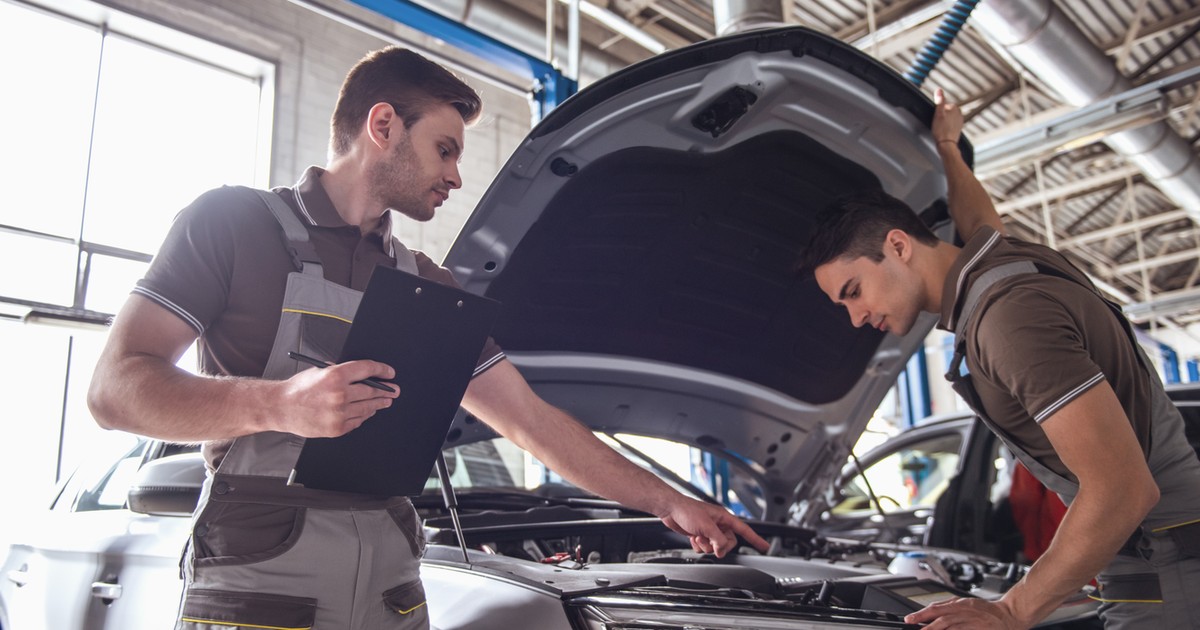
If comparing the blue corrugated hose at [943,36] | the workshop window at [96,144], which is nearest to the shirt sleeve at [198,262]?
the blue corrugated hose at [943,36]

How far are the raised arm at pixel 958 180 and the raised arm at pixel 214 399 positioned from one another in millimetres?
1590

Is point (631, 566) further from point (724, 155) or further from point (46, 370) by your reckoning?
point (46, 370)

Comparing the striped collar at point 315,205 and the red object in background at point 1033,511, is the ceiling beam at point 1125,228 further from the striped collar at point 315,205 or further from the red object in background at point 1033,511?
the striped collar at point 315,205

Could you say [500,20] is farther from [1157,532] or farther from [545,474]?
[1157,532]

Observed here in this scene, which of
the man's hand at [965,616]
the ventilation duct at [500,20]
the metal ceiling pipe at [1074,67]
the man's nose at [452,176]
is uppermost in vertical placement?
the ventilation duct at [500,20]

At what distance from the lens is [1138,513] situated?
1402 mm

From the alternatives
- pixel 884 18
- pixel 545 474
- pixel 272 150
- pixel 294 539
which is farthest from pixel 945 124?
pixel 272 150

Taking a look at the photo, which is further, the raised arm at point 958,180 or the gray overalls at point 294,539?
the raised arm at point 958,180

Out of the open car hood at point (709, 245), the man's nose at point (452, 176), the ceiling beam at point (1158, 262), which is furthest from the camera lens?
the ceiling beam at point (1158, 262)

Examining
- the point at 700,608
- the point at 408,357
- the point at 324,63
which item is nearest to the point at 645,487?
the point at 700,608

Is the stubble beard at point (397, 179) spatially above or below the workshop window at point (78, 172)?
below

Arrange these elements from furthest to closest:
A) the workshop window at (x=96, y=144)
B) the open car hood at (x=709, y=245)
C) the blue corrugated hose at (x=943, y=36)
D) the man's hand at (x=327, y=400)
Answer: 1. the workshop window at (x=96, y=144)
2. the blue corrugated hose at (x=943, y=36)
3. the open car hood at (x=709, y=245)
4. the man's hand at (x=327, y=400)

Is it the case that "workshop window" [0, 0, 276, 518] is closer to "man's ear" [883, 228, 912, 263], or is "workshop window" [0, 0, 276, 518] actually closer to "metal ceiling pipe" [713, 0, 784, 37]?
"metal ceiling pipe" [713, 0, 784, 37]

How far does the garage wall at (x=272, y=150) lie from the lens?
6789mm
